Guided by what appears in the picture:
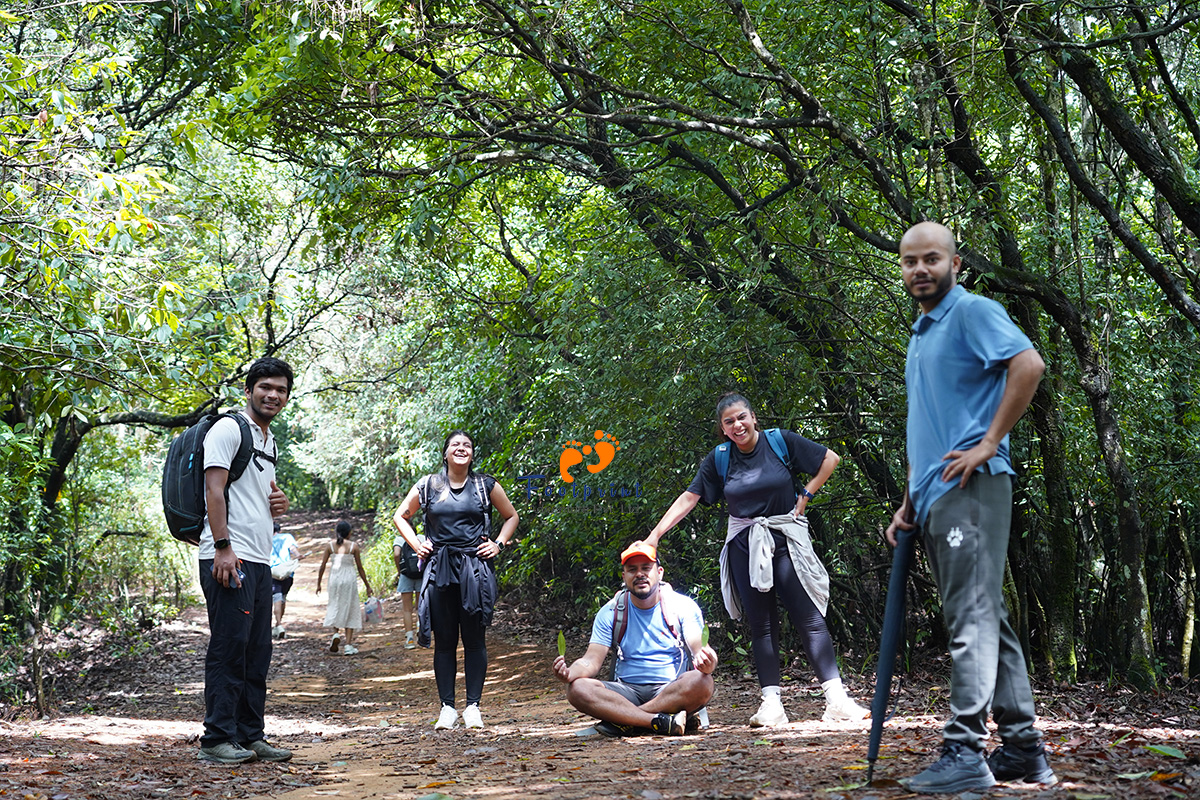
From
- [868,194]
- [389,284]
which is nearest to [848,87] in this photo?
[868,194]

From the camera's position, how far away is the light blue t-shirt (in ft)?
18.7

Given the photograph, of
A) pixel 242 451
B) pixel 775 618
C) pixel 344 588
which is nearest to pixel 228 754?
pixel 242 451

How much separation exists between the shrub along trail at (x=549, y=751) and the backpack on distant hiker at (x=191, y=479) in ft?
4.02

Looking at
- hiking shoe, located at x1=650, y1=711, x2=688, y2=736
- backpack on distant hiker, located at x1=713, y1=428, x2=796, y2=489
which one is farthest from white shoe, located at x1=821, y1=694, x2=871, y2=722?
backpack on distant hiker, located at x1=713, y1=428, x2=796, y2=489

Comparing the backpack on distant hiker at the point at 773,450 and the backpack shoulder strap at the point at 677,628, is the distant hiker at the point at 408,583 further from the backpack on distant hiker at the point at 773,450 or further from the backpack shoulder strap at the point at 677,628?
the backpack on distant hiker at the point at 773,450

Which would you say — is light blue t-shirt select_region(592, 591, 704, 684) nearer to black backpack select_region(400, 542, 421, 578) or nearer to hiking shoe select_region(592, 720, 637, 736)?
hiking shoe select_region(592, 720, 637, 736)

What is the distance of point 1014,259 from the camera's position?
22.2 feet

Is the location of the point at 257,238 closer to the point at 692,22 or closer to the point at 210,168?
the point at 210,168

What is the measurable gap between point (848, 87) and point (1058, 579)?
12.1 ft

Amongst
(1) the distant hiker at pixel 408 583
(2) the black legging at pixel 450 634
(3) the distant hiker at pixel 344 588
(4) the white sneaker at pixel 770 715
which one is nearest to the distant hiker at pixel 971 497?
(4) the white sneaker at pixel 770 715

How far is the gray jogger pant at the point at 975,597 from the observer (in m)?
3.28

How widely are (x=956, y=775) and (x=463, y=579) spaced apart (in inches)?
148

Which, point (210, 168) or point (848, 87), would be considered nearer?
point (848, 87)

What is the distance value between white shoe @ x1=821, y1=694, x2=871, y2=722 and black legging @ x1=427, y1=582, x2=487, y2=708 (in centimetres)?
227
